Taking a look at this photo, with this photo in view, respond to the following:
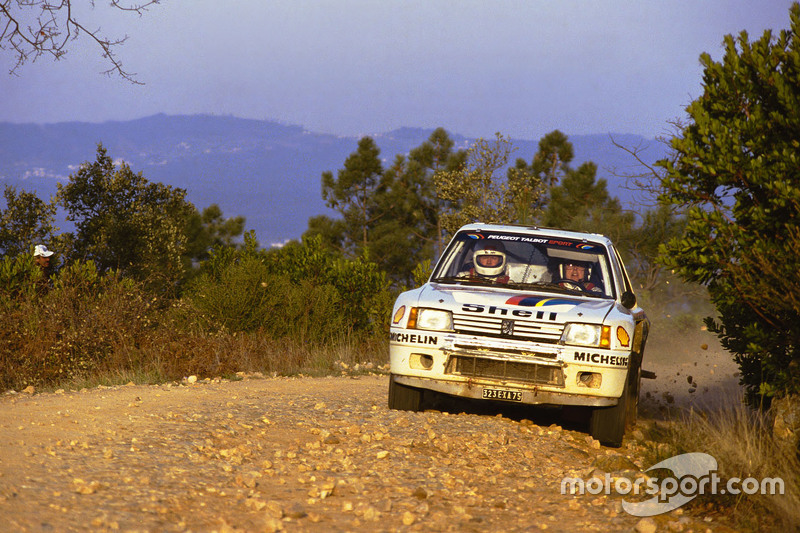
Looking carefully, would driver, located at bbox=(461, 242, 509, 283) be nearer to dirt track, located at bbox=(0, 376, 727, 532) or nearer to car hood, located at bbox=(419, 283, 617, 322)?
car hood, located at bbox=(419, 283, 617, 322)

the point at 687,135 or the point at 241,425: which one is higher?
the point at 687,135

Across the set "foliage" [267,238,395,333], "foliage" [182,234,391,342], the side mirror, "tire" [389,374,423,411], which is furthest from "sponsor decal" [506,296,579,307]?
"foliage" [267,238,395,333]

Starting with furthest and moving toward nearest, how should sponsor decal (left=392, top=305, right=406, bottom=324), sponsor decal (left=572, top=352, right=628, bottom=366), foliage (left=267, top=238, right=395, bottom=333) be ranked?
foliage (left=267, top=238, right=395, bottom=333) → sponsor decal (left=392, top=305, right=406, bottom=324) → sponsor decal (left=572, top=352, right=628, bottom=366)

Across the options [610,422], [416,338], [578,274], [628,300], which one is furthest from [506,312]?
[578,274]

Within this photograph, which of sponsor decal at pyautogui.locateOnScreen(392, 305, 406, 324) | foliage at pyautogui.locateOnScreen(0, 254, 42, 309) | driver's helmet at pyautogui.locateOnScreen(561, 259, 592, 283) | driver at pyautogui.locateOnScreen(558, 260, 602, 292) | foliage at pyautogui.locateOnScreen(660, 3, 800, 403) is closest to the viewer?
foliage at pyautogui.locateOnScreen(660, 3, 800, 403)

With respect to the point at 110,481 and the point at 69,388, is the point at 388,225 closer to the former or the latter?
the point at 69,388

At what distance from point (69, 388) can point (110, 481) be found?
5.85 meters

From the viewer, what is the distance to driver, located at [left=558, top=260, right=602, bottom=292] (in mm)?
8258

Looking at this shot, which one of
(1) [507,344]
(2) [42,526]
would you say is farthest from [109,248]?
(2) [42,526]

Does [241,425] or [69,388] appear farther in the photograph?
[69,388]

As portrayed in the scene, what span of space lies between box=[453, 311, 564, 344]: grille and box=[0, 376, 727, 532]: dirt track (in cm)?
79

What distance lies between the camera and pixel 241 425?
6848 mm

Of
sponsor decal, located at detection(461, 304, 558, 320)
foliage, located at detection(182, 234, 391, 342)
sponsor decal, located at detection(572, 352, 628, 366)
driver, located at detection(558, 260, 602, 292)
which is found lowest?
foliage, located at detection(182, 234, 391, 342)

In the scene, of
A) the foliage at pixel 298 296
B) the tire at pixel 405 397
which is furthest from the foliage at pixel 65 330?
the tire at pixel 405 397
